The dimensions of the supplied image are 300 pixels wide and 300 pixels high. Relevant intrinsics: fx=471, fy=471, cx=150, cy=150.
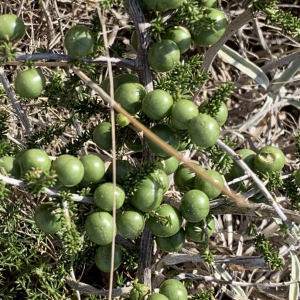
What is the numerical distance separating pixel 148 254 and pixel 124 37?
1788 mm

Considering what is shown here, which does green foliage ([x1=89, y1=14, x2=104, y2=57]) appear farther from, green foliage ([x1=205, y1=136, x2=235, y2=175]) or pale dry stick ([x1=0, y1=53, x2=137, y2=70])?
green foliage ([x1=205, y1=136, x2=235, y2=175])

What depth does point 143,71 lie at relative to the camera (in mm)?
1657

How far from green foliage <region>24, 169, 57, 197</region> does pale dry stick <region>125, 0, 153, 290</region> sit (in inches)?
15.8

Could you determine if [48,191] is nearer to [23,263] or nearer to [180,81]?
[180,81]

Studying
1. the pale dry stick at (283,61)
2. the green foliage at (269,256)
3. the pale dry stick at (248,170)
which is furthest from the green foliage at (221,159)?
the pale dry stick at (283,61)

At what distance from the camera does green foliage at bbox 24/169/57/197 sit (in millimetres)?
1382

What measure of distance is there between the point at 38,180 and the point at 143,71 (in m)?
0.55

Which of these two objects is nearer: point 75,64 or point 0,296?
point 75,64

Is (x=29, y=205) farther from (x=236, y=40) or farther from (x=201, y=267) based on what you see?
(x=236, y=40)

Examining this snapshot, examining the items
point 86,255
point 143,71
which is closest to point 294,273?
point 86,255

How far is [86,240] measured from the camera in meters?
1.92

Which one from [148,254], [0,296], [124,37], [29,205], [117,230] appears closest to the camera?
[117,230]

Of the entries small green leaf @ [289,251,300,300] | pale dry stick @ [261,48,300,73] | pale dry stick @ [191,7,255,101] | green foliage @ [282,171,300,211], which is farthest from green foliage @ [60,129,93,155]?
pale dry stick @ [261,48,300,73]

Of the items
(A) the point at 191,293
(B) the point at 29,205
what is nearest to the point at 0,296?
(B) the point at 29,205
